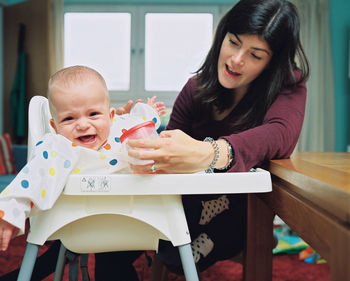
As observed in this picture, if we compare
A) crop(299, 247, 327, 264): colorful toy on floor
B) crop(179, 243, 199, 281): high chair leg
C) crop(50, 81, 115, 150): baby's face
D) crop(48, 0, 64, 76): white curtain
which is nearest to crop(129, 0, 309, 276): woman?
crop(179, 243, 199, 281): high chair leg

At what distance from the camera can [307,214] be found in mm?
592

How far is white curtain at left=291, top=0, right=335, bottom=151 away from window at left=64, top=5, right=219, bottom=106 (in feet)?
3.55

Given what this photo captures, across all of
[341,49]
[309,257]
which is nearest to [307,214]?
[309,257]

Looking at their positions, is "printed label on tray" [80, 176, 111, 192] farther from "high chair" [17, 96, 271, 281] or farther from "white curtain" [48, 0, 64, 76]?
"white curtain" [48, 0, 64, 76]

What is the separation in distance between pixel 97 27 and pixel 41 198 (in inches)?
163

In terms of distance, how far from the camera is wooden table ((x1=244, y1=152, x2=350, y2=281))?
451 millimetres

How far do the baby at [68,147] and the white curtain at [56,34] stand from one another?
3.50m

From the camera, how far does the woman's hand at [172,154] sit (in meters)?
0.67

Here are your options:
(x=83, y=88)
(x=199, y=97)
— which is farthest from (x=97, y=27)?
(x=83, y=88)

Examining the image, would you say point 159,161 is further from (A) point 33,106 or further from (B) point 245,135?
(A) point 33,106

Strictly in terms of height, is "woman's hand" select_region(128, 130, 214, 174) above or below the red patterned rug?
above

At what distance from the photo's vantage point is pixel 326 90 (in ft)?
14.1

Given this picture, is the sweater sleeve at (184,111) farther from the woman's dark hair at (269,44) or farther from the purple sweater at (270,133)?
the woman's dark hair at (269,44)

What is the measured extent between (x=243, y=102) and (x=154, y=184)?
662mm
